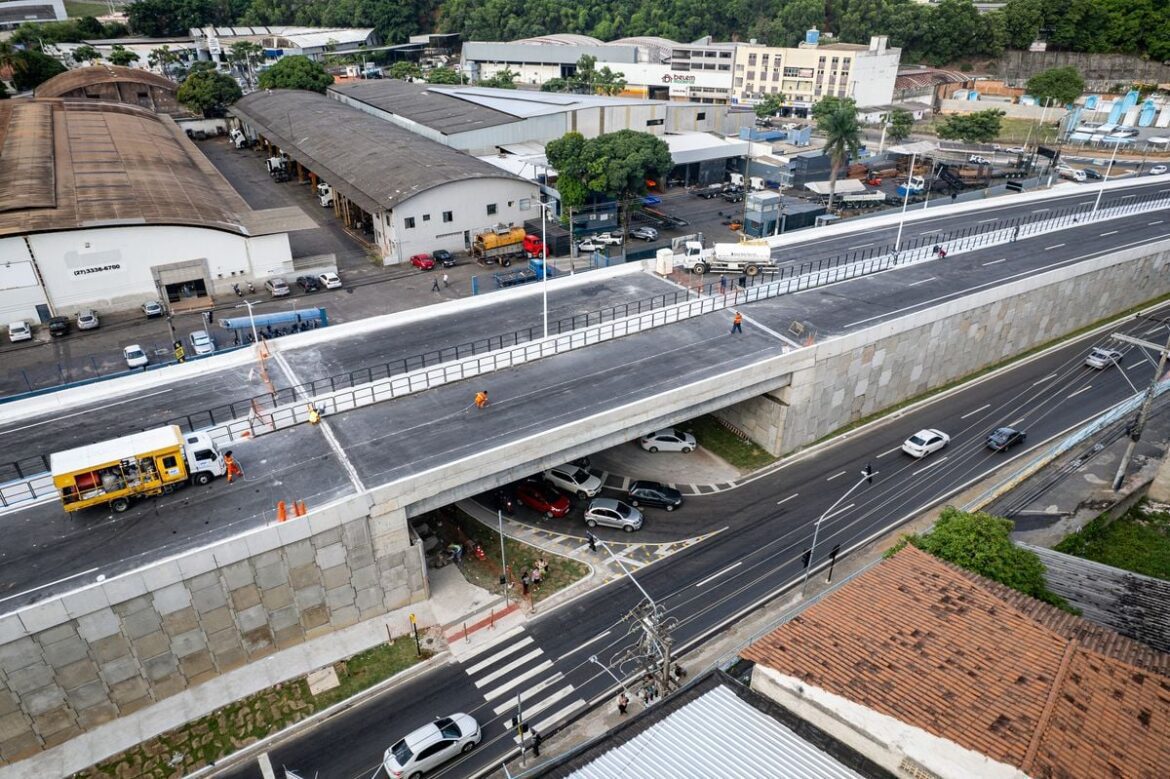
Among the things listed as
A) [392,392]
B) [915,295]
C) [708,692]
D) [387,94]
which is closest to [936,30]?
[387,94]

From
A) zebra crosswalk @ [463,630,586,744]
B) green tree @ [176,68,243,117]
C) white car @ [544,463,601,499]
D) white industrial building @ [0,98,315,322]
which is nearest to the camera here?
zebra crosswalk @ [463,630,586,744]

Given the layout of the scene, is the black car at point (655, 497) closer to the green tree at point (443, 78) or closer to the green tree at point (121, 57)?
the green tree at point (443, 78)

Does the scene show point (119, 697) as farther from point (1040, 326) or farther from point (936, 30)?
point (936, 30)

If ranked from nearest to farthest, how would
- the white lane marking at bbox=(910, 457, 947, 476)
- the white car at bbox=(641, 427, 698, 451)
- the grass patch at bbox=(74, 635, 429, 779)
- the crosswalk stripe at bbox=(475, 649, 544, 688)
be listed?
the grass patch at bbox=(74, 635, 429, 779) < the crosswalk stripe at bbox=(475, 649, 544, 688) < the white lane marking at bbox=(910, 457, 947, 476) < the white car at bbox=(641, 427, 698, 451)

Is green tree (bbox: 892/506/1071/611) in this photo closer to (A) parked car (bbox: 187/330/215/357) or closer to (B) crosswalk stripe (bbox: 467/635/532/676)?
(B) crosswalk stripe (bbox: 467/635/532/676)

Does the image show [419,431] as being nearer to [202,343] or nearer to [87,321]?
[202,343]

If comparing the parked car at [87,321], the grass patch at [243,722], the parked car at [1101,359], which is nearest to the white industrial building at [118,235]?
the parked car at [87,321]

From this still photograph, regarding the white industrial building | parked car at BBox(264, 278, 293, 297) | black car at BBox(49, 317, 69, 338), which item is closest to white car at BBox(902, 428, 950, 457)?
parked car at BBox(264, 278, 293, 297)
